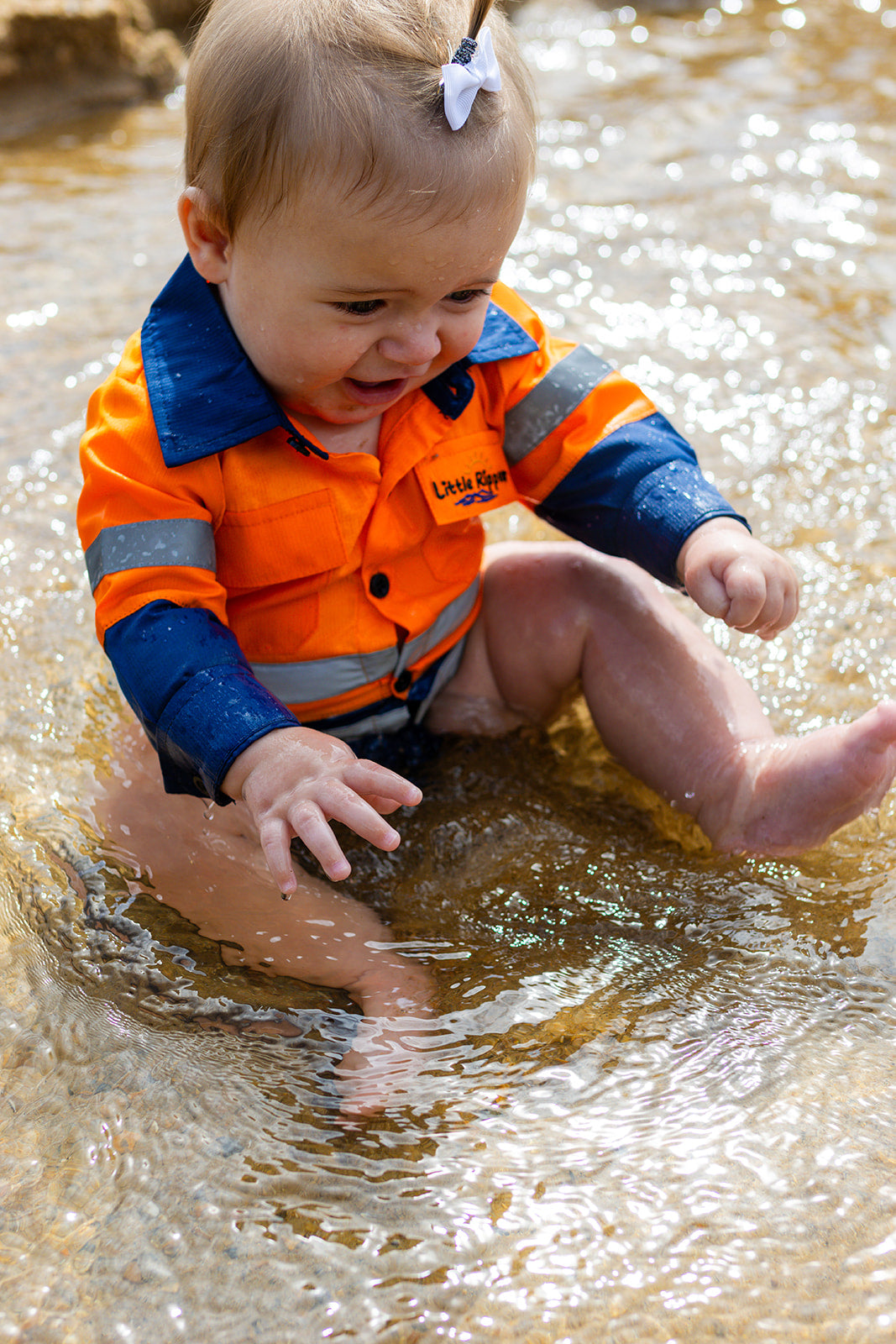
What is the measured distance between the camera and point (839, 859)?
1.64 m

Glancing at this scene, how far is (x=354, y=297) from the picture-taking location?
4.49 feet

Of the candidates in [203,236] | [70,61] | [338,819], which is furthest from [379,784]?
[70,61]

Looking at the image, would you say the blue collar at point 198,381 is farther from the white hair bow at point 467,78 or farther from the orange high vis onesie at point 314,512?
the white hair bow at point 467,78

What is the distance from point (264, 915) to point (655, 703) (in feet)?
2.02

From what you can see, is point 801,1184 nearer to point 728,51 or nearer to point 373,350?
point 373,350

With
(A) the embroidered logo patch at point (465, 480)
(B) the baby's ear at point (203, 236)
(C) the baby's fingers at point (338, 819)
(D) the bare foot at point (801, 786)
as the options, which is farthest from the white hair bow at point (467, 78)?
(D) the bare foot at point (801, 786)

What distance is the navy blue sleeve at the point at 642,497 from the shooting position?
168 cm

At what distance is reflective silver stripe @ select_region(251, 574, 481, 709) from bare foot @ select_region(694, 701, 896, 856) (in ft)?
1.49

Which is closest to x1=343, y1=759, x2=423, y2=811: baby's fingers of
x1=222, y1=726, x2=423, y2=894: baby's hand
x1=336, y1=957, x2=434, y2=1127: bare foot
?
x1=222, y1=726, x2=423, y2=894: baby's hand

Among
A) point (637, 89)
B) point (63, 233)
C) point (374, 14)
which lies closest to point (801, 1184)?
point (374, 14)

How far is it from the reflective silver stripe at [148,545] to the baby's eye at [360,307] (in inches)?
12.2

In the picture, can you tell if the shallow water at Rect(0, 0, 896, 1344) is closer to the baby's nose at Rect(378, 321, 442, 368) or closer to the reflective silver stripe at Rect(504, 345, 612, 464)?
the reflective silver stripe at Rect(504, 345, 612, 464)

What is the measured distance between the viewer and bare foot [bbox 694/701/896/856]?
152cm

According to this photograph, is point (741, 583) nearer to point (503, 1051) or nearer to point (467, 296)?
point (467, 296)
